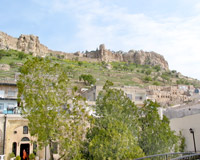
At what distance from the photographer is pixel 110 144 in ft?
40.9

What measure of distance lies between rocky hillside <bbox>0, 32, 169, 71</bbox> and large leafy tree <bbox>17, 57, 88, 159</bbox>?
279 ft

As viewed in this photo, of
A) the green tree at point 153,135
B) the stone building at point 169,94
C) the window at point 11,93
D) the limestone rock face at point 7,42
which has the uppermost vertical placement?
the limestone rock face at point 7,42

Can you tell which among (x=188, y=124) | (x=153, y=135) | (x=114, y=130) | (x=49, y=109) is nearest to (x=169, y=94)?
(x=188, y=124)

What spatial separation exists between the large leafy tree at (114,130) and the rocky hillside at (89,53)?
279ft

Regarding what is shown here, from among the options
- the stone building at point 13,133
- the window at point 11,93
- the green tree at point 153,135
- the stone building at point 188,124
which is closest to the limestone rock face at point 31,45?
the window at point 11,93

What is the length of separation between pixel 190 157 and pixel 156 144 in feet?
7.74

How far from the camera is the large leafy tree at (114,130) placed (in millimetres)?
12383

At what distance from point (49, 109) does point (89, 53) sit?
11691 cm

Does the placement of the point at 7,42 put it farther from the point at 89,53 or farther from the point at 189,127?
the point at 189,127

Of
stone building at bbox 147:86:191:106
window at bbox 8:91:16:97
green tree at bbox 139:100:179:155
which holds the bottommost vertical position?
green tree at bbox 139:100:179:155

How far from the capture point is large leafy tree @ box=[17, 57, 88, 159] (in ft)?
38.5

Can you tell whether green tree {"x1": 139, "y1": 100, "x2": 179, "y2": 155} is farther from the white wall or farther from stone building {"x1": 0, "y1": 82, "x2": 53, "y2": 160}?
stone building {"x1": 0, "y1": 82, "x2": 53, "y2": 160}

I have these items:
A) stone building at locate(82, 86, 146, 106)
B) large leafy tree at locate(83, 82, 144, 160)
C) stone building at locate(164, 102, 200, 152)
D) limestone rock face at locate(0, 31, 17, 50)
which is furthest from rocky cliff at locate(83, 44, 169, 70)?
large leafy tree at locate(83, 82, 144, 160)

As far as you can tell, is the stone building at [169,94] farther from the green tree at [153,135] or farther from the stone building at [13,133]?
the green tree at [153,135]
